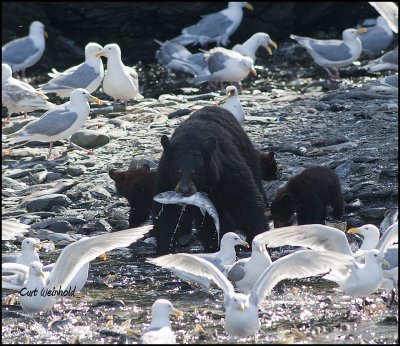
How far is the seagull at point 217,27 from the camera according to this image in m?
22.6

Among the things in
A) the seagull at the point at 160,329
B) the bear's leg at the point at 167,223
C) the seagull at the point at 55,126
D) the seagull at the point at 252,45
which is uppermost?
the seagull at the point at 160,329

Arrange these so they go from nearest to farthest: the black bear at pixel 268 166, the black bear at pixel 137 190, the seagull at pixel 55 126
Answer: the black bear at pixel 137 190 < the black bear at pixel 268 166 < the seagull at pixel 55 126

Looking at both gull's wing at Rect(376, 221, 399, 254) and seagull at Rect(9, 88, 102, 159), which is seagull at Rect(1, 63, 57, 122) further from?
gull's wing at Rect(376, 221, 399, 254)

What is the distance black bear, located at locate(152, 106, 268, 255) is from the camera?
10.1m

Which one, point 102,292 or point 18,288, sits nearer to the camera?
point 18,288

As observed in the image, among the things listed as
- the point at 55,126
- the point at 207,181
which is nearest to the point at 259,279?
the point at 207,181

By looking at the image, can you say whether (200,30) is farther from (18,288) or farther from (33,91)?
(18,288)

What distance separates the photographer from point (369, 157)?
12.7 meters

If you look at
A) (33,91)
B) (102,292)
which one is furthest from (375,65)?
(102,292)

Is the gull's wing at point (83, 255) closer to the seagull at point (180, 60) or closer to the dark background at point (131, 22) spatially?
the seagull at point (180, 60)

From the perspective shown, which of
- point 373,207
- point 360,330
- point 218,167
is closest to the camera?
point 360,330

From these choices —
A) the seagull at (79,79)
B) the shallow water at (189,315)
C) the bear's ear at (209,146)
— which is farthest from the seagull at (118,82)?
the shallow water at (189,315)

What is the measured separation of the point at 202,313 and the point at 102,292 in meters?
1.15

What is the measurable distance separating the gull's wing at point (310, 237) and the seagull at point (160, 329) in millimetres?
1460
